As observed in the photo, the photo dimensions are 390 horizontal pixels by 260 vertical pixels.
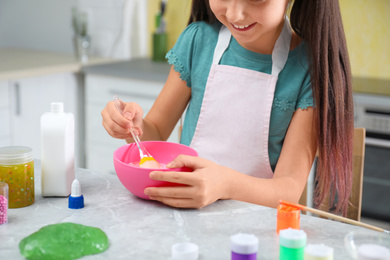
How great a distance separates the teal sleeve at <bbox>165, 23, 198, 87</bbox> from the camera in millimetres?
1651

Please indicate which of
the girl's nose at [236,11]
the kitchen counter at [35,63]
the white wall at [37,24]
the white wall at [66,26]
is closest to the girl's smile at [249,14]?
the girl's nose at [236,11]

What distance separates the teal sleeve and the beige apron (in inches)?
3.8

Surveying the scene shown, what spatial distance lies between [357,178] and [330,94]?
255 millimetres

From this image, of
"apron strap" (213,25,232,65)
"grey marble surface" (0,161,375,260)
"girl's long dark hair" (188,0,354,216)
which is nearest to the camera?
"grey marble surface" (0,161,375,260)

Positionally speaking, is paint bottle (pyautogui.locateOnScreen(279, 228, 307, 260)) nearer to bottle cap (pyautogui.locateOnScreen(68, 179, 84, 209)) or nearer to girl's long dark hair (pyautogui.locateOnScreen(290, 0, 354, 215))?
bottle cap (pyautogui.locateOnScreen(68, 179, 84, 209))

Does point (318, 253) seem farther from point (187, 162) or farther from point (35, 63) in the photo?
point (35, 63)

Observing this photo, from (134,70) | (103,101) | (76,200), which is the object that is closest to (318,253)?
(76,200)

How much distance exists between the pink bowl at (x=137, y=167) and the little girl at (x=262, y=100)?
55mm

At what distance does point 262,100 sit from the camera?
1.52 metres

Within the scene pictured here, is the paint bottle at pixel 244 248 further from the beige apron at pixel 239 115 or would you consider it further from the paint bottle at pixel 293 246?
the beige apron at pixel 239 115

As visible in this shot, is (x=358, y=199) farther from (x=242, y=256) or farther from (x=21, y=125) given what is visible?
(x=21, y=125)

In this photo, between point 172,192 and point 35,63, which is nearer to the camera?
point 172,192

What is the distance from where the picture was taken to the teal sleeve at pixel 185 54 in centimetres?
165

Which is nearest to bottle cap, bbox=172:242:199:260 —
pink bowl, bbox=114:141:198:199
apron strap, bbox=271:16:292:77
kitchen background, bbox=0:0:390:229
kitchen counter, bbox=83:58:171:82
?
pink bowl, bbox=114:141:198:199
